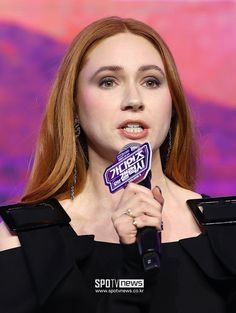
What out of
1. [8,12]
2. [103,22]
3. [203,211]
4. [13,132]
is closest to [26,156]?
[13,132]

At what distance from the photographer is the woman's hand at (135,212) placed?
4.02 ft

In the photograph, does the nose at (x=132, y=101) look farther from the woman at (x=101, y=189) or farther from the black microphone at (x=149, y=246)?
the black microphone at (x=149, y=246)

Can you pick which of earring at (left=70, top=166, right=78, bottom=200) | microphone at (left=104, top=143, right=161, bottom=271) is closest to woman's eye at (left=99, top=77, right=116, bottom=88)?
earring at (left=70, top=166, right=78, bottom=200)

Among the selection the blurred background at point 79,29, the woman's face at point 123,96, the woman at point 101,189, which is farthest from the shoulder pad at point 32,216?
the blurred background at point 79,29

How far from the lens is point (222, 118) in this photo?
92.4 inches

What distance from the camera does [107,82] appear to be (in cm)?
170

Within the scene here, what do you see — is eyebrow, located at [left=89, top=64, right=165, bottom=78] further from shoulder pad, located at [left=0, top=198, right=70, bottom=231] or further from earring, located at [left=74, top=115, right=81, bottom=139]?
shoulder pad, located at [left=0, top=198, right=70, bottom=231]

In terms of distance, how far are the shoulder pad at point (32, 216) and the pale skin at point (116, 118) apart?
28mm

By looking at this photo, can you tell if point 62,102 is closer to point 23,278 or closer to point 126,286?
point 23,278

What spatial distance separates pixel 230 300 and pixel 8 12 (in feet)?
3.94

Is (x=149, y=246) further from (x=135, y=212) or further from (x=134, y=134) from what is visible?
(x=134, y=134)

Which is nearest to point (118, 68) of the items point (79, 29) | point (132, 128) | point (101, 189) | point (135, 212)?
point (132, 128)

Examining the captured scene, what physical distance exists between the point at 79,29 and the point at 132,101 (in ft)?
2.44

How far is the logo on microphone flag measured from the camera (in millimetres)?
1303
